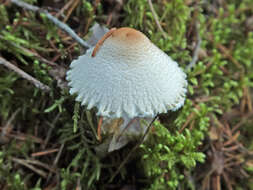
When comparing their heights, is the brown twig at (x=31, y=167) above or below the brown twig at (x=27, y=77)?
below

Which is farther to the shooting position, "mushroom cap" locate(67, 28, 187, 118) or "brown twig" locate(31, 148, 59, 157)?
"brown twig" locate(31, 148, 59, 157)

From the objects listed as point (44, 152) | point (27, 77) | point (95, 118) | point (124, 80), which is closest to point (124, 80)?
point (124, 80)

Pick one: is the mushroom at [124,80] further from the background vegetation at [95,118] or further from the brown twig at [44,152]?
the brown twig at [44,152]

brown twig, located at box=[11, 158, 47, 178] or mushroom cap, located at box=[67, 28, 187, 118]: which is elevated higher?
mushroom cap, located at box=[67, 28, 187, 118]

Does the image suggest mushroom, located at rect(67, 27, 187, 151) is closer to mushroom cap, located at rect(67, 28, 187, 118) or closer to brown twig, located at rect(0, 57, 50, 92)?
mushroom cap, located at rect(67, 28, 187, 118)

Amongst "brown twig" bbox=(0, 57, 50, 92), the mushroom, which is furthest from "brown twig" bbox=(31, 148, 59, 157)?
the mushroom

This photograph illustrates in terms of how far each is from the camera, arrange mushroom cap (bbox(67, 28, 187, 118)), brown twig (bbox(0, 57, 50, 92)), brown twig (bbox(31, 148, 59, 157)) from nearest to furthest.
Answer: mushroom cap (bbox(67, 28, 187, 118)) < brown twig (bbox(0, 57, 50, 92)) < brown twig (bbox(31, 148, 59, 157))

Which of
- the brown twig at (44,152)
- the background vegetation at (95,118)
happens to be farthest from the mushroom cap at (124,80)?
the brown twig at (44,152)

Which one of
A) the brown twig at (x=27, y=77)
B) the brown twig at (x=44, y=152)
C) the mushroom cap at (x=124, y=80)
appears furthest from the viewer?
the brown twig at (x=44, y=152)
